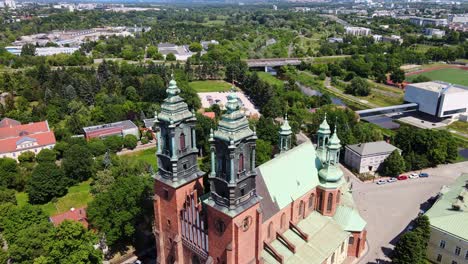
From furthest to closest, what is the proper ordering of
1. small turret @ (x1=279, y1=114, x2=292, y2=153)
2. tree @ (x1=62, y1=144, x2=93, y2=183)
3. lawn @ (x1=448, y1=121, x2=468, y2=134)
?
lawn @ (x1=448, y1=121, x2=468, y2=134)
tree @ (x1=62, y1=144, x2=93, y2=183)
small turret @ (x1=279, y1=114, x2=292, y2=153)

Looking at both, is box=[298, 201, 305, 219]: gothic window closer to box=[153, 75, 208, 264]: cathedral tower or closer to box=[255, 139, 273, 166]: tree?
box=[153, 75, 208, 264]: cathedral tower

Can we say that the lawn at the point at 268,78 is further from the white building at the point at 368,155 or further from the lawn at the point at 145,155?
the white building at the point at 368,155

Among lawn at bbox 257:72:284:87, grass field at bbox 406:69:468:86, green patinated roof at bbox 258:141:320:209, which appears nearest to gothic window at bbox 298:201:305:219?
green patinated roof at bbox 258:141:320:209

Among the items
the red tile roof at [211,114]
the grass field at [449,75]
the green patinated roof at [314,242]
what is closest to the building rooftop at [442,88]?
the grass field at [449,75]

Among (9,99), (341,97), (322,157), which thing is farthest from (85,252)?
(341,97)

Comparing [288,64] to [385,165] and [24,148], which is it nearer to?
[385,165]
